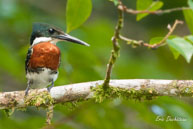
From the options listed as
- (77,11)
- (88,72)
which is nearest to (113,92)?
(88,72)

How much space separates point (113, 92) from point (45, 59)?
1238 mm

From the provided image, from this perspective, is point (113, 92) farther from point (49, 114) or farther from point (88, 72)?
point (88, 72)

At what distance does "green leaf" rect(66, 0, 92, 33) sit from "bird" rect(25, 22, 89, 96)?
138 centimetres

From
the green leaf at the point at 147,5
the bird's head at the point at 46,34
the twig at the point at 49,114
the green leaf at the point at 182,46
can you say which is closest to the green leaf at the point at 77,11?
the green leaf at the point at 147,5

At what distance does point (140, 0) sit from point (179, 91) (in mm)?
860

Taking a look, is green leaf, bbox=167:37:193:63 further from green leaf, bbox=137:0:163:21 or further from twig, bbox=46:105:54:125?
twig, bbox=46:105:54:125

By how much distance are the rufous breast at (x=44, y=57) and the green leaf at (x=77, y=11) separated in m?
1.56

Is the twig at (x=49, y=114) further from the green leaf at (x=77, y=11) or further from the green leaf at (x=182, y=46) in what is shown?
the green leaf at (x=182, y=46)

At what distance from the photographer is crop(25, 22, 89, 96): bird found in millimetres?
3957

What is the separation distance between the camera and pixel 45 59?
3.99 metres

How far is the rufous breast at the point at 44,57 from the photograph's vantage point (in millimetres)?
3969

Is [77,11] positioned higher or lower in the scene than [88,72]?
higher

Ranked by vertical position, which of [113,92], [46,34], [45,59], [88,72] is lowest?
[113,92]

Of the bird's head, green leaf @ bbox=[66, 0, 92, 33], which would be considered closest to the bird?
the bird's head
